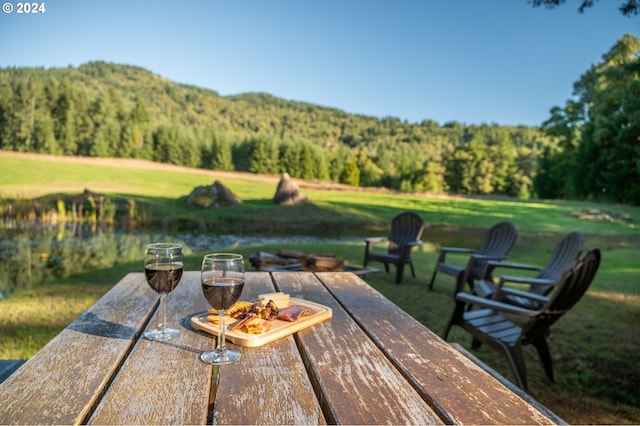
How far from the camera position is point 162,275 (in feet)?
3.24

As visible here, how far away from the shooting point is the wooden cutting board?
0.96 metres

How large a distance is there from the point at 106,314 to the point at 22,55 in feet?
31.5

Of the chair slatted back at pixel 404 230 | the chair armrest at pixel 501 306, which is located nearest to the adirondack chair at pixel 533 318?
the chair armrest at pixel 501 306

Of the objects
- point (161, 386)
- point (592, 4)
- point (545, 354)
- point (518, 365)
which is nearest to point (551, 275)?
point (545, 354)

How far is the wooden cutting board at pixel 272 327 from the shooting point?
0.96m

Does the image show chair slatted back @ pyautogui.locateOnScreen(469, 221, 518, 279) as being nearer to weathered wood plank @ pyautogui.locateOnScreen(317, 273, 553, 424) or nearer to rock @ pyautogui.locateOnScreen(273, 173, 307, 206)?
weathered wood plank @ pyautogui.locateOnScreen(317, 273, 553, 424)

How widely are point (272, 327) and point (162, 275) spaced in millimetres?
296

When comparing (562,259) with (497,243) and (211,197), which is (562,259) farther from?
(211,197)

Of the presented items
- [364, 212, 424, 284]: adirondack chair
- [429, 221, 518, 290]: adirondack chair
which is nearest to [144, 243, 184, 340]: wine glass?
[429, 221, 518, 290]: adirondack chair

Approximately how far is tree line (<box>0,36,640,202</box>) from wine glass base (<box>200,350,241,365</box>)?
4308mm

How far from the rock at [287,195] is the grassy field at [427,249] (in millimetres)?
428

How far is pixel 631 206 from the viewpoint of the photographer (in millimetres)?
15945

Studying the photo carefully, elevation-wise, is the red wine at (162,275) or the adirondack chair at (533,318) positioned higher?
the red wine at (162,275)

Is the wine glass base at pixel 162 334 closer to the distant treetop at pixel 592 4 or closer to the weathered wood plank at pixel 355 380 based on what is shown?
the weathered wood plank at pixel 355 380
